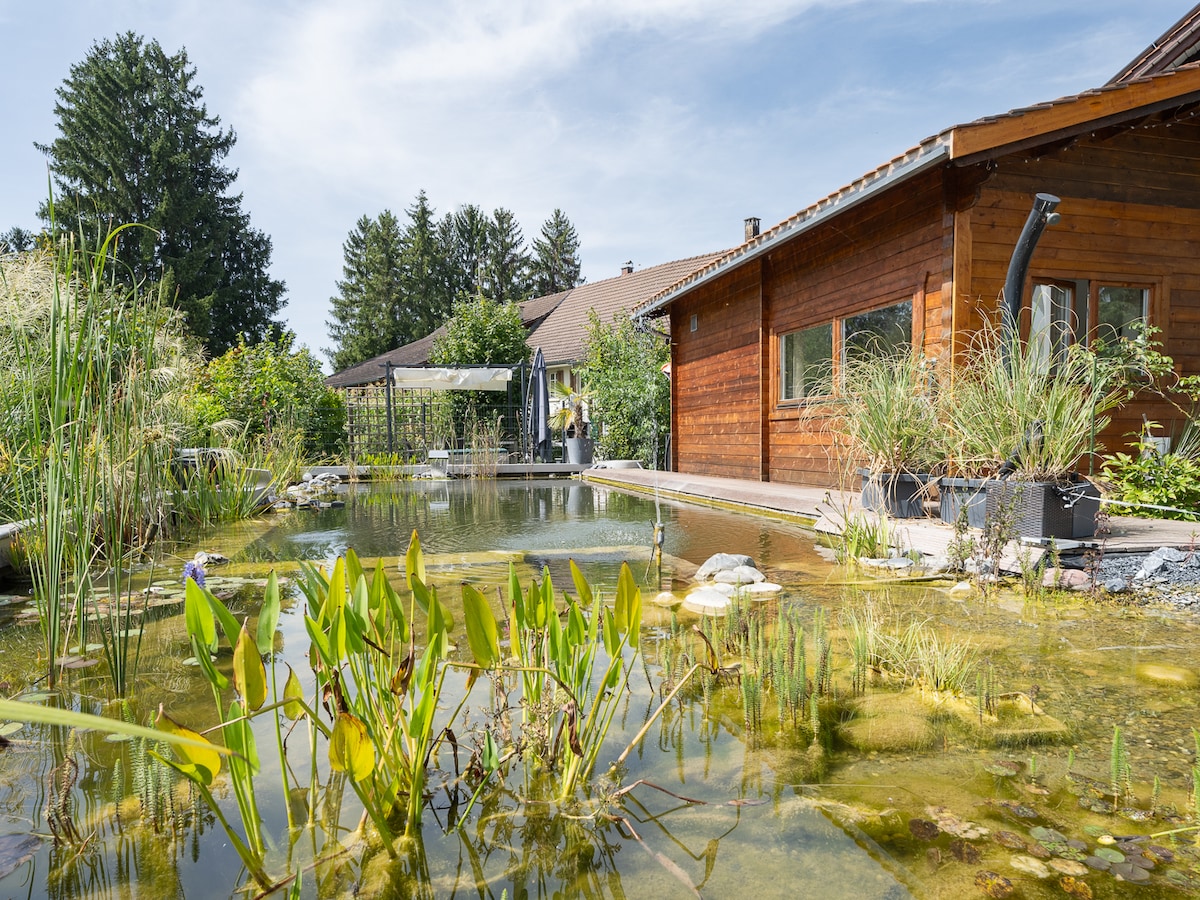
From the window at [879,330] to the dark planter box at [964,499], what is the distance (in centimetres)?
219

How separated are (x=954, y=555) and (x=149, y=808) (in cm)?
361

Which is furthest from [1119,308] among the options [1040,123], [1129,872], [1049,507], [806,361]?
[1129,872]

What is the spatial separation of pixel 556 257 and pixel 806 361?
34.2 meters

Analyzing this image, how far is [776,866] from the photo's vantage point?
4.46 ft

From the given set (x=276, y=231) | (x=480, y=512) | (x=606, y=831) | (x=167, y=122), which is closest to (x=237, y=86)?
(x=480, y=512)

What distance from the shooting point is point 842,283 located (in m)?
7.51

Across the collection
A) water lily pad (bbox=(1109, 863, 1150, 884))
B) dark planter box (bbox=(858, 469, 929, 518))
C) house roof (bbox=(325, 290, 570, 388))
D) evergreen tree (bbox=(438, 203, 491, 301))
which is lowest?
water lily pad (bbox=(1109, 863, 1150, 884))

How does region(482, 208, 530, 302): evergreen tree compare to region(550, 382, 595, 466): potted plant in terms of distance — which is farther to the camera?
region(482, 208, 530, 302): evergreen tree

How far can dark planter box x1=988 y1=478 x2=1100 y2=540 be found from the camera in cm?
385

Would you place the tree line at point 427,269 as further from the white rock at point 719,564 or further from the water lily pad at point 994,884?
the water lily pad at point 994,884

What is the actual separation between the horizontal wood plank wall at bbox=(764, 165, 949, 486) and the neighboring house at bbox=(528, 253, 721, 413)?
10.8 m

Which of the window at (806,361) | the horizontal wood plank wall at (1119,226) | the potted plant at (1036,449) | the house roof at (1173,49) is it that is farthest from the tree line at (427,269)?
the potted plant at (1036,449)

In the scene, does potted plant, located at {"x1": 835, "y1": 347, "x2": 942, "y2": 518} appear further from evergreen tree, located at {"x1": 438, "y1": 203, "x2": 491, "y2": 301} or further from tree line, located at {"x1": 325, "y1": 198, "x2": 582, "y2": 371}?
evergreen tree, located at {"x1": 438, "y1": 203, "x2": 491, "y2": 301}

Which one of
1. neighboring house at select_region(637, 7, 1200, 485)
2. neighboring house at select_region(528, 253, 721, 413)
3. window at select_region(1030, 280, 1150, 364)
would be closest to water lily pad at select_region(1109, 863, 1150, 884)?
neighboring house at select_region(637, 7, 1200, 485)
